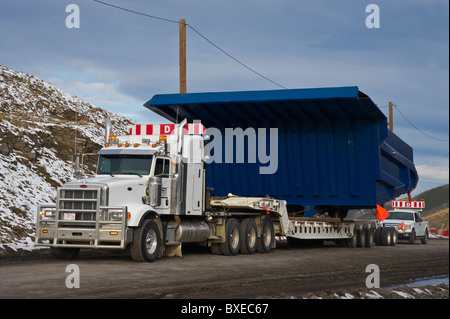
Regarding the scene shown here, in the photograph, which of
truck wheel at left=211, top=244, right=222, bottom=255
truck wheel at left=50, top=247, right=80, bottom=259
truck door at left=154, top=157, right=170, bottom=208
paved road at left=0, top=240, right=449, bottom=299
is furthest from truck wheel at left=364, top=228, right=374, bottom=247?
truck wheel at left=50, top=247, right=80, bottom=259

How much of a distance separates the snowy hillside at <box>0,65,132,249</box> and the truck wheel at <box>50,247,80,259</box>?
3.37 meters

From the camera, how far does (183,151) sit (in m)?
15.9

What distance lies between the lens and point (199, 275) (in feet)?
38.9

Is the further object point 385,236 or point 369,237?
point 385,236

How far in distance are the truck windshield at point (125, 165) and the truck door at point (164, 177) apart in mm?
242

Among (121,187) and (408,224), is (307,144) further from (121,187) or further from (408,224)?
(408,224)

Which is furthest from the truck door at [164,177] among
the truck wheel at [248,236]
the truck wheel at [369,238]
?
the truck wheel at [369,238]

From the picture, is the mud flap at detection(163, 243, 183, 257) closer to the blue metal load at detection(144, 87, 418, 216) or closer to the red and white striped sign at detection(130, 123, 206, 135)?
the red and white striped sign at detection(130, 123, 206, 135)

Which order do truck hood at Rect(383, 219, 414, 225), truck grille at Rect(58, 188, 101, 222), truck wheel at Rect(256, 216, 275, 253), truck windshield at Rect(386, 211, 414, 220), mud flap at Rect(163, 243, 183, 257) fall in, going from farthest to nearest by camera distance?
truck windshield at Rect(386, 211, 414, 220) → truck hood at Rect(383, 219, 414, 225) → truck wheel at Rect(256, 216, 275, 253) → mud flap at Rect(163, 243, 183, 257) → truck grille at Rect(58, 188, 101, 222)

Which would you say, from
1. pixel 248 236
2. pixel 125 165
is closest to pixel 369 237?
pixel 248 236

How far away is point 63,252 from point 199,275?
4375 millimetres

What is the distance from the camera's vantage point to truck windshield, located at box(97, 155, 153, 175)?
14.8 m

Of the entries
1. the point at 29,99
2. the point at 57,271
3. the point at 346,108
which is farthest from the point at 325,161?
the point at 29,99
